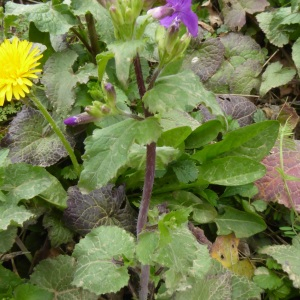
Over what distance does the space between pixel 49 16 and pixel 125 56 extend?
1112 mm

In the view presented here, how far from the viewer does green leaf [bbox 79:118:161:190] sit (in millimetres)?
1185

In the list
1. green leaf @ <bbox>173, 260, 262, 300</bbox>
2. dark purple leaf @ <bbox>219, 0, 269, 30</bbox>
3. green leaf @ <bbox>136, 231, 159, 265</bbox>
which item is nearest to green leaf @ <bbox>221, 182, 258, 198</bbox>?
green leaf @ <bbox>173, 260, 262, 300</bbox>

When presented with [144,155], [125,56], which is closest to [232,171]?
[144,155]

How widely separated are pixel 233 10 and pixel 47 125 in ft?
4.40

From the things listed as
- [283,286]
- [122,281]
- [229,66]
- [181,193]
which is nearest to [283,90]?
[229,66]

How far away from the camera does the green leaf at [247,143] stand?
1887 mm

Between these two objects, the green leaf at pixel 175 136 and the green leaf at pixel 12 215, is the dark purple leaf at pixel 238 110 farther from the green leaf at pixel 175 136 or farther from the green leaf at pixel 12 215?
the green leaf at pixel 12 215

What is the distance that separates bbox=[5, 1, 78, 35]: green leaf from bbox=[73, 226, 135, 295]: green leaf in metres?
0.95

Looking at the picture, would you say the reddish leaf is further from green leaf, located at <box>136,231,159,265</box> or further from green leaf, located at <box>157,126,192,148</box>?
green leaf, located at <box>136,231,159,265</box>

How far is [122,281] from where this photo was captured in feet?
4.79

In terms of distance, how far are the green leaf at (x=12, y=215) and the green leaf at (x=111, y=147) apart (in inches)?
15.3

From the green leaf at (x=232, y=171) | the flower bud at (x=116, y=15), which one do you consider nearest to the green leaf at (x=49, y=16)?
the green leaf at (x=232, y=171)

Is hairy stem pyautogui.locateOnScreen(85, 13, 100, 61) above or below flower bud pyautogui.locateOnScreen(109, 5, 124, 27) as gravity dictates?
below

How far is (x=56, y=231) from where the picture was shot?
70.0 inches
